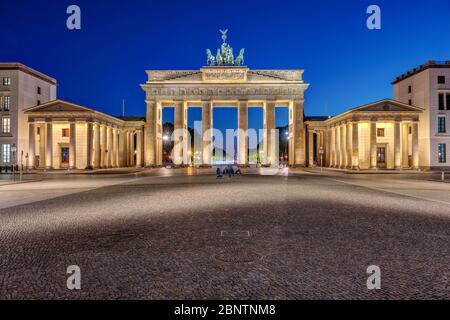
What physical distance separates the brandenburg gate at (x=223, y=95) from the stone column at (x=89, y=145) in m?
13.7

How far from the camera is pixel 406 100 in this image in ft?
205

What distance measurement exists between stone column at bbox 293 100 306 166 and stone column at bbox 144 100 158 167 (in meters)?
29.5

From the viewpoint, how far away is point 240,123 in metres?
69.2

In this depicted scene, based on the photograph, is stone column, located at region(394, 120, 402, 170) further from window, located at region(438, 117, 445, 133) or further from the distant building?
window, located at region(438, 117, 445, 133)

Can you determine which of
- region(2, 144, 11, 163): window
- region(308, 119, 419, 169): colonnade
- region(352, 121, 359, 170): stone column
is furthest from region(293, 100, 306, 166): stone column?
region(2, 144, 11, 163): window

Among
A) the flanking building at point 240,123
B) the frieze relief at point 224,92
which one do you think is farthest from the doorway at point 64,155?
the frieze relief at point 224,92

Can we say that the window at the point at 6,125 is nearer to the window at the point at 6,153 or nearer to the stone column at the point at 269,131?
the window at the point at 6,153

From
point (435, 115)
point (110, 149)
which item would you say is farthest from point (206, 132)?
point (435, 115)

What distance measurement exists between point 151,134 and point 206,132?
11.6 meters

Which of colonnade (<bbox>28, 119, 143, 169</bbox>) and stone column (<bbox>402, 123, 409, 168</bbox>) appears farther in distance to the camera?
stone column (<bbox>402, 123, 409, 168</bbox>)

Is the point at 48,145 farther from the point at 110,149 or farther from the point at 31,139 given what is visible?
the point at 110,149

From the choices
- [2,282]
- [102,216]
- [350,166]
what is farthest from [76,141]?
[2,282]

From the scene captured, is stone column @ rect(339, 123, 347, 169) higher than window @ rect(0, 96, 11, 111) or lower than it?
lower

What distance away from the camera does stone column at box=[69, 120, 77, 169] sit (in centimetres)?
5624
